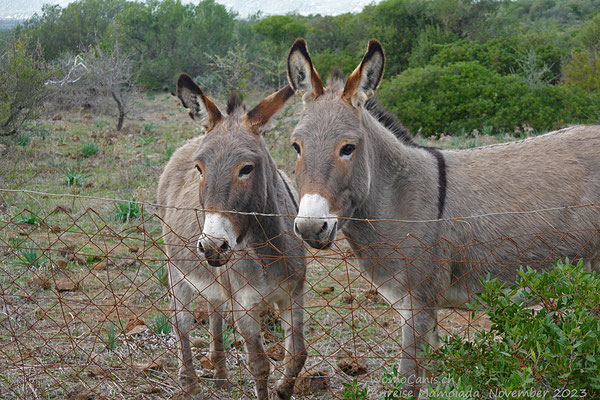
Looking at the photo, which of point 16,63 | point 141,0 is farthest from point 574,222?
point 141,0

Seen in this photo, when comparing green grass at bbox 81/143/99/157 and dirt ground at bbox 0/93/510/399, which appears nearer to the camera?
dirt ground at bbox 0/93/510/399

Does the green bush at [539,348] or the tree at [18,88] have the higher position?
the tree at [18,88]

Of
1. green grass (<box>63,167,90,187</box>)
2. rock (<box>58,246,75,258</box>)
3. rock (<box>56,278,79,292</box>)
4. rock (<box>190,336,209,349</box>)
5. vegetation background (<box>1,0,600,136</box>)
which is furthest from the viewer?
vegetation background (<box>1,0,600,136</box>)

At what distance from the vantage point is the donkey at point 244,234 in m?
2.64

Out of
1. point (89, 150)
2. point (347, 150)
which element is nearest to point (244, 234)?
point (347, 150)

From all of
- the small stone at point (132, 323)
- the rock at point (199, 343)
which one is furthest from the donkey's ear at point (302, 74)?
the small stone at point (132, 323)

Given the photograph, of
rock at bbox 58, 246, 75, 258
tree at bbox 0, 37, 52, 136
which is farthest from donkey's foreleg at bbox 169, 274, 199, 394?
tree at bbox 0, 37, 52, 136

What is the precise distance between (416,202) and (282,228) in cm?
81

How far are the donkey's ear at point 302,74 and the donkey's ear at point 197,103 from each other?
0.49 metres

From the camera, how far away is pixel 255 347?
2902mm

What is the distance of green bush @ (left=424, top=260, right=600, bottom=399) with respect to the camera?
1857 mm

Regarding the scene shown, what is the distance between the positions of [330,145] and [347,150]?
10cm

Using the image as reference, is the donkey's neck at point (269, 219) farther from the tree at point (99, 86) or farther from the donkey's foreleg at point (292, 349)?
the tree at point (99, 86)

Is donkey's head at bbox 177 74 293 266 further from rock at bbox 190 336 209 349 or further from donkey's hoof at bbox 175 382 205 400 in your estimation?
rock at bbox 190 336 209 349
